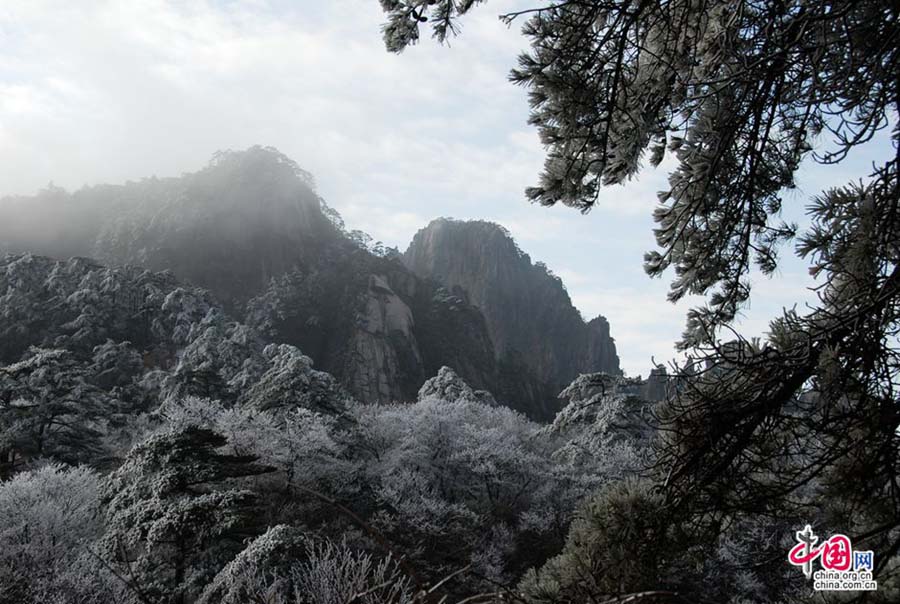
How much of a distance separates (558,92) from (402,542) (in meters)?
16.8

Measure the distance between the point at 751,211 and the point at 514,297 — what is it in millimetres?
82042

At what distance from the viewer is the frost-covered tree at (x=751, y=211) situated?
254cm

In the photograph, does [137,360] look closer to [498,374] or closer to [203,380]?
[203,380]

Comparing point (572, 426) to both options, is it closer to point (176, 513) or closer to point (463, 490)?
point (463, 490)

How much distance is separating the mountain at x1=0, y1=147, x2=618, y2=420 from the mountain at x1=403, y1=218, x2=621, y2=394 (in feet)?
37.3

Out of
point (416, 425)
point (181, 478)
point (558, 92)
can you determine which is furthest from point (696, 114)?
point (416, 425)

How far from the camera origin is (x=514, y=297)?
85562mm

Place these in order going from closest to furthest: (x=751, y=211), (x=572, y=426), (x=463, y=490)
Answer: (x=751, y=211)
(x=463, y=490)
(x=572, y=426)

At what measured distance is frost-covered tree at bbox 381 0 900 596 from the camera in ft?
8.32

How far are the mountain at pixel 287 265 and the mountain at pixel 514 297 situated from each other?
37.3ft

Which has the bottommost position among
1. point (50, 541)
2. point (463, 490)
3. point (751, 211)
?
point (50, 541)
